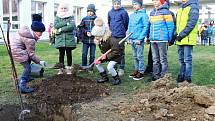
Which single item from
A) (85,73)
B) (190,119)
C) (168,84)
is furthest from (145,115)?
(85,73)

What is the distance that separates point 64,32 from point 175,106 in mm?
4007

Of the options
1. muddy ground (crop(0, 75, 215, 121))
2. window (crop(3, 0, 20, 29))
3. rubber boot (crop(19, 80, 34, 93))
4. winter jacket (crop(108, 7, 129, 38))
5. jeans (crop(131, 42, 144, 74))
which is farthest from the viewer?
window (crop(3, 0, 20, 29))

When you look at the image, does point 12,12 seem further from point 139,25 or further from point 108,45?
point 108,45

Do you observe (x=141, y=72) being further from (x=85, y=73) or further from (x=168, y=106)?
(x=168, y=106)

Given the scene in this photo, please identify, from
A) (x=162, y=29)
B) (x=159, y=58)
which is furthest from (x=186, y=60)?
(x=162, y=29)

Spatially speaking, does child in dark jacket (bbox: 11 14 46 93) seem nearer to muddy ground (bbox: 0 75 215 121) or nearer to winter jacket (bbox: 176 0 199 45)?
muddy ground (bbox: 0 75 215 121)

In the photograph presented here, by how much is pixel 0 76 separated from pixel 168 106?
5.05 metres

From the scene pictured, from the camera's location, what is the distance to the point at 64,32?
821 centimetres

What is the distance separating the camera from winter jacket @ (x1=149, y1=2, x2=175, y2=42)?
740 centimetres

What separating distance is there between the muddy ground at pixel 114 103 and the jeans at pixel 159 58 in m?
1.24

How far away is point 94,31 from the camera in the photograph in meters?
7.36

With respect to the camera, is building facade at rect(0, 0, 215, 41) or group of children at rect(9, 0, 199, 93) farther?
building facade at rect(0, 0, 215, 41)

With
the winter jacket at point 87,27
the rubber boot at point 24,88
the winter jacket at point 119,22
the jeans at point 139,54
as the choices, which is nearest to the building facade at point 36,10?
the winter jacket at point 87,27

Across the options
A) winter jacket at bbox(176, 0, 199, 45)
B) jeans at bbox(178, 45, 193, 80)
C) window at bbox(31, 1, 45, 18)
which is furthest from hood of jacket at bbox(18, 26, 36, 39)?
window at bbox(31, 1, 45, 18)
